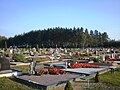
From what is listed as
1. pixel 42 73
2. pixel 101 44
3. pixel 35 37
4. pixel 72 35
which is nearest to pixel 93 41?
pixel 101 44

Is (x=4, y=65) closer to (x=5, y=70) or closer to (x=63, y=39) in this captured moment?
(x=5, y=70)

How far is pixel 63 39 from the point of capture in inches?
3265

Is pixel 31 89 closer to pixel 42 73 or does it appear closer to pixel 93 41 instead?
pixel 42 73

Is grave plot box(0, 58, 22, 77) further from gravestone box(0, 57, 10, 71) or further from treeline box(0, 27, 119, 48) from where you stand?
treeline box(0, 27, 119, 48)

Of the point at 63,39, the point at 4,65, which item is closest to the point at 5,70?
the point at 4,65

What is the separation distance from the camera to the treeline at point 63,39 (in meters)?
75.5

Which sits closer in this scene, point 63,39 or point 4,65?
point 4,65

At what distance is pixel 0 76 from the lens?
14.9 meters

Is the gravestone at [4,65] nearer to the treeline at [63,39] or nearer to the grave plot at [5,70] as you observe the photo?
the grave plot at [5,70]

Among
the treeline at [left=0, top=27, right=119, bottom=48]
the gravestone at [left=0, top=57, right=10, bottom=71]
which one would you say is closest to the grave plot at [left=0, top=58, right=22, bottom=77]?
the gravestone at [left=0, top=57, right=10, bottom=71]

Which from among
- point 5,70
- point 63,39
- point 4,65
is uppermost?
point 63,39

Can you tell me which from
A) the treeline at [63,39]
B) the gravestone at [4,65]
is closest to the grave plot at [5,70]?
the gravestone at [4,65]

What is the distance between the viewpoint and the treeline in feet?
248

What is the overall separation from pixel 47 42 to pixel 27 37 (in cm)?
1212
